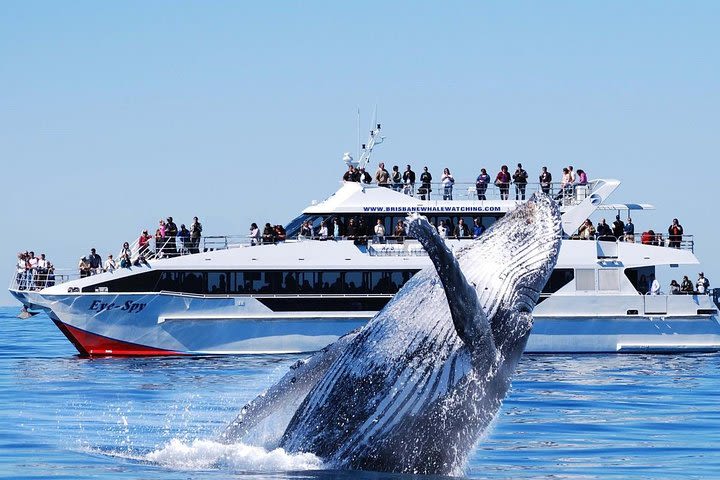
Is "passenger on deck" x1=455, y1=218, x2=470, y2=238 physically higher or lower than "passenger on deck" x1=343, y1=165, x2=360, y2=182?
lower

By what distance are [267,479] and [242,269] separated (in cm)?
2272

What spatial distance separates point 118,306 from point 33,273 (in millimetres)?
3228

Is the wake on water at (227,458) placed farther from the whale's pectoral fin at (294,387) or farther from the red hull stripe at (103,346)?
the red hull stripe at (103,346)

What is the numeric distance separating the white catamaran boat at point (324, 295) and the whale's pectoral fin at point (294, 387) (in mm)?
22355

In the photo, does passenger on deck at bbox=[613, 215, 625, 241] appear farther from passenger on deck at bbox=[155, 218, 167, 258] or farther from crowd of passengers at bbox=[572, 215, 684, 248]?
passenger on deck at bbox=[155, 218, 167, 258]

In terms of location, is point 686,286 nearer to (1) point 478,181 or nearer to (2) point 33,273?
(1) point 478,181

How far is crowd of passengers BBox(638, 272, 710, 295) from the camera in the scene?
32125 millimetres

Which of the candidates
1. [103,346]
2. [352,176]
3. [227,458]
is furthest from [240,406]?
[352,176]

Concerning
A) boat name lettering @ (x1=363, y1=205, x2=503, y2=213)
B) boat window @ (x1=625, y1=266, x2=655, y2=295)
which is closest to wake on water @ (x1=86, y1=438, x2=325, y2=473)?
boat name lettering @ (x1=363, y1=205, x2=503, y2=213)

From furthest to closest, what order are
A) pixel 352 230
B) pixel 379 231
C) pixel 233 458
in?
pixel 352 230, pixel 379 231, pixel 233 458

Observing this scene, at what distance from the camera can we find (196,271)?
31203 millimetres

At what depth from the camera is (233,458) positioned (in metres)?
9.21

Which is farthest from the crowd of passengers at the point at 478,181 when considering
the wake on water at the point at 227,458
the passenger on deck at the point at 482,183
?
the wake on water at the point at 227,458

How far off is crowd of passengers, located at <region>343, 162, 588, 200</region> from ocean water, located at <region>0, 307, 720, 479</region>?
5585mm
